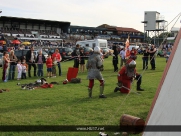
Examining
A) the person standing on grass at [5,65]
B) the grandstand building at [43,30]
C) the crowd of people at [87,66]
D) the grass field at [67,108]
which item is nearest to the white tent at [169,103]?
the grass field at [67,108]

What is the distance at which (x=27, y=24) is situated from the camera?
59750 mm

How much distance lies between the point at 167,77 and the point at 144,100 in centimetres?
421

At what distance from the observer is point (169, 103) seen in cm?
367

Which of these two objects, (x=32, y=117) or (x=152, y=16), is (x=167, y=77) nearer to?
(x=32, y=117)

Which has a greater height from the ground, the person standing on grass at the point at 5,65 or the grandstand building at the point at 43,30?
the grandstand building at the point at 43,30

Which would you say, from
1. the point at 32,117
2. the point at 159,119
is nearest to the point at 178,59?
the point at 159,119

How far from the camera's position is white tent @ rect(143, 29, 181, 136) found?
11.4 feet

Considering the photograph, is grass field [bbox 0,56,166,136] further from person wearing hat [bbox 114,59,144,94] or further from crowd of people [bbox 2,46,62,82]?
crowd of people [bbox 2,46,62,82]

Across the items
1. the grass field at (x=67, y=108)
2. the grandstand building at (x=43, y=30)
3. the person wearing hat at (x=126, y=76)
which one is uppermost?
the grandstand building at (x=43, y=30)

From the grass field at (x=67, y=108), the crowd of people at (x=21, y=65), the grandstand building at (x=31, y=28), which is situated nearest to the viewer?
the grass field at (x=67, y=108)

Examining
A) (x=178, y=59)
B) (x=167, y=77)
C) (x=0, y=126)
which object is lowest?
(x=0, y=126)

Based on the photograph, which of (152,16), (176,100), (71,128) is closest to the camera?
(176,100)

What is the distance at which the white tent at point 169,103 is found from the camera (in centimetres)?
348

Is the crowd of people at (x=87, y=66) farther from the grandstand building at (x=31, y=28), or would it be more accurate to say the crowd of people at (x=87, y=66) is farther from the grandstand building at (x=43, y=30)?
the grandstand building at (x=31, y=28)
